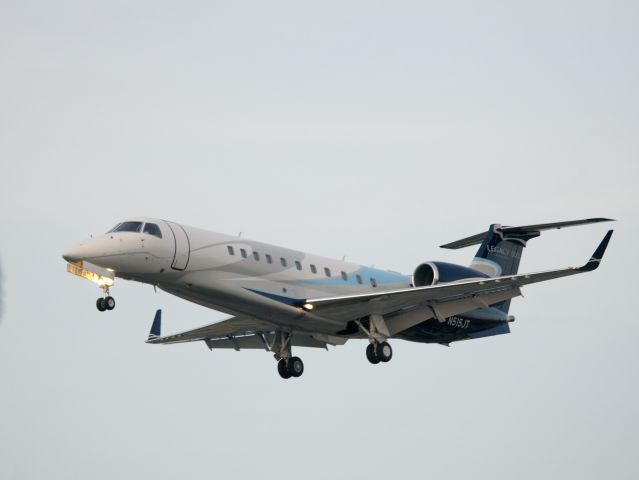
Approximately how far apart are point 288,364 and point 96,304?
7.54 meters

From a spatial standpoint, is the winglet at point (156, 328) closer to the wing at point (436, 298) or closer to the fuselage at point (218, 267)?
the fuselage at point (218, 267)

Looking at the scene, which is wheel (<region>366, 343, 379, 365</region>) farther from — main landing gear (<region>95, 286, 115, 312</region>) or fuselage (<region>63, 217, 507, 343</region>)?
main landing gear (<region>95, 286, 115, 312</region>)

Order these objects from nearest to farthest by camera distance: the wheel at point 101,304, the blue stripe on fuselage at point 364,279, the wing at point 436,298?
the wheel at point 101,304 < the wing at point 436,298 < the blue stripe on fuselage at point 364,279

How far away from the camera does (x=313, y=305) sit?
33.6 m

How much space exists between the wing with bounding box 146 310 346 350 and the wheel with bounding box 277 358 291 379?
797 millimetres

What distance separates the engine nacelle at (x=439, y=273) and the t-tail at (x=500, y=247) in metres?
3.02

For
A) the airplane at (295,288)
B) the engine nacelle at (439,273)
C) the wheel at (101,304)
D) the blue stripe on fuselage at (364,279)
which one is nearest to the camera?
the wheel at (101,304)

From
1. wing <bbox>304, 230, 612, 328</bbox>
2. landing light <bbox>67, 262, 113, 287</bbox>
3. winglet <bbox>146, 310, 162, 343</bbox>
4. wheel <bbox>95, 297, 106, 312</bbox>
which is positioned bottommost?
wheel <bbox>95, 297, 106, 312</bbox>

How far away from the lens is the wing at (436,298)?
3284 cm

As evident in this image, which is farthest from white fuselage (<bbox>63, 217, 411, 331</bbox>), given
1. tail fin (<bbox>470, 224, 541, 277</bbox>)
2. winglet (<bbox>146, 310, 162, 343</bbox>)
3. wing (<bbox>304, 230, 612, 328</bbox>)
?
tail fin (<bbox>470, 224, 541, 277</bbox>)

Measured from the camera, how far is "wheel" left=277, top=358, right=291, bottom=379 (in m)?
36.2

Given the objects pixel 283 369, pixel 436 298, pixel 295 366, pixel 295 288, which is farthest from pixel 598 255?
pixel 283 369

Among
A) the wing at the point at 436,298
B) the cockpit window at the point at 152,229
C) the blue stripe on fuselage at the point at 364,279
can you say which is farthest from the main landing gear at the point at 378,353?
the cockpit window at the point at 152,229

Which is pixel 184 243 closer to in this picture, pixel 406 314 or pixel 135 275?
pixel 135 275
